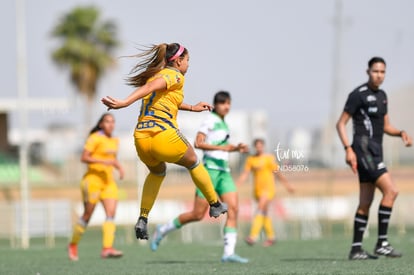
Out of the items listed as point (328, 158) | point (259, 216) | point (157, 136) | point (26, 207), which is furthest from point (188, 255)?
point (328, 158)

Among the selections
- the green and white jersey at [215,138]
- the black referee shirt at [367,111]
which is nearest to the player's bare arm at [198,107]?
the black referee shirt at [367,111]

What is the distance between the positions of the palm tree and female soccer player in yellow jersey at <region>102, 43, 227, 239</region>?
1859 inches

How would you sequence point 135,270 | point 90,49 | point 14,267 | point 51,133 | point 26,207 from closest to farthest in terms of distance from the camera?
1. point 135,270
2. point 14,267
3. point 26,207
4. point 90,49
5. point 51,133

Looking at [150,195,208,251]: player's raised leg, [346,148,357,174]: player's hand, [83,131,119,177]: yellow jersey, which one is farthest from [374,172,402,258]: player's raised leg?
[83,131,119,177]: yellow jersey

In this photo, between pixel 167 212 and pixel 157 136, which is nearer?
pixel 157 136

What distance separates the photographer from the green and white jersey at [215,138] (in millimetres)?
13141

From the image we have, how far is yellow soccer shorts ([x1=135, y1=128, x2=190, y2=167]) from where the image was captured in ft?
31.4

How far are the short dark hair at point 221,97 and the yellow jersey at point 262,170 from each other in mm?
7108

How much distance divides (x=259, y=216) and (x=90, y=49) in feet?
130

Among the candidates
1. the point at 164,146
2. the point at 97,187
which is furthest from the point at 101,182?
the point at 164,146

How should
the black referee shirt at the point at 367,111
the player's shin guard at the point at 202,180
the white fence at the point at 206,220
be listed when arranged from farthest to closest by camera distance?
the white fence at the point at 206,220 < the black referee shirt at the point at 367,111 < the player's shin guard at the point at 202,180

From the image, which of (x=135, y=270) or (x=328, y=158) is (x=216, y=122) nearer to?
(x=135, y=270)

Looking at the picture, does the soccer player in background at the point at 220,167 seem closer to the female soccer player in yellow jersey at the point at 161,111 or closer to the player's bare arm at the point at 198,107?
the player's bare arm at the point at 198,107

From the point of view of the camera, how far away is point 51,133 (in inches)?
2837
